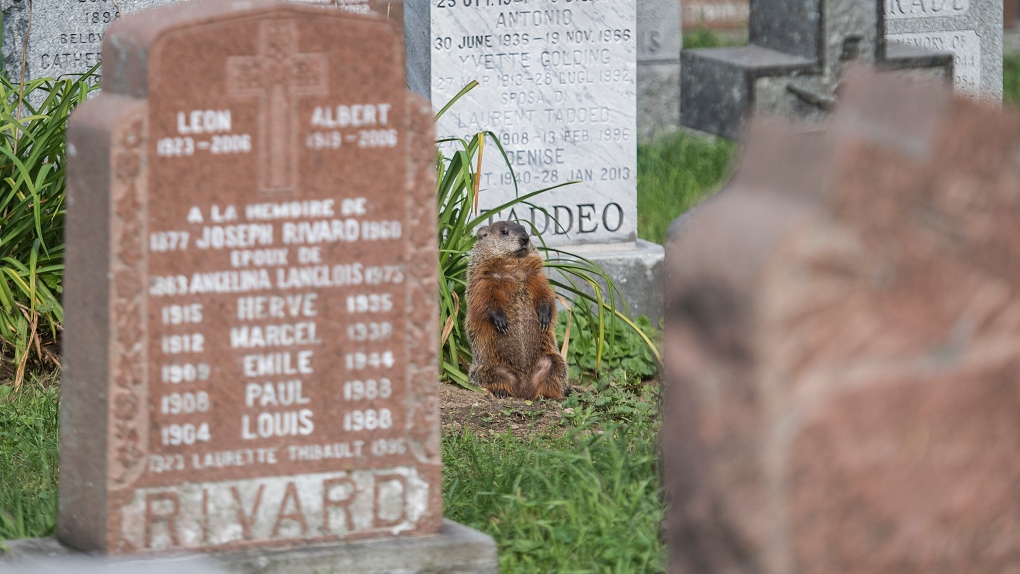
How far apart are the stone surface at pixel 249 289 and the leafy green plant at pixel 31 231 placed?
79.9 inches

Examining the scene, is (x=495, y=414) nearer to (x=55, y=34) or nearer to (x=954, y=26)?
(x=55, y=34)

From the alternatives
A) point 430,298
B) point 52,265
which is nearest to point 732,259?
point 430,298

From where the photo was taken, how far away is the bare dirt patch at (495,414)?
4879 mm

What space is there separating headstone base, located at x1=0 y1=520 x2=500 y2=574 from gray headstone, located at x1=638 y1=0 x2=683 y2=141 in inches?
307

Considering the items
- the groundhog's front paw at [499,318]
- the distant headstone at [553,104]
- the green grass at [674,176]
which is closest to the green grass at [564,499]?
the groundhog's front paw at [499,318]

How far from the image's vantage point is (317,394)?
326 cm

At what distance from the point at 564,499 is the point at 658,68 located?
7605mm

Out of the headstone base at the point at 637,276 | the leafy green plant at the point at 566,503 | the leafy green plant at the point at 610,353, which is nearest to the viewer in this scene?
the leafy green plant at the point at 566,503

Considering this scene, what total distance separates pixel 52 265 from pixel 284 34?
257 centimetres

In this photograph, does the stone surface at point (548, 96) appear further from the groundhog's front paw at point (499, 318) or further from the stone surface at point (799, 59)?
the stone surface at point (799, 59)

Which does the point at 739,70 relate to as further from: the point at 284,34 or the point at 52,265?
the point at 52,265

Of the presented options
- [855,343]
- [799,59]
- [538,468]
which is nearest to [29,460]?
[538,468]

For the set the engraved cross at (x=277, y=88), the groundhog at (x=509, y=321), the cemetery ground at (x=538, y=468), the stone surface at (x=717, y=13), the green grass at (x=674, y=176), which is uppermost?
the stone surface at (x=717, y=13)

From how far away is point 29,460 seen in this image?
421cm
